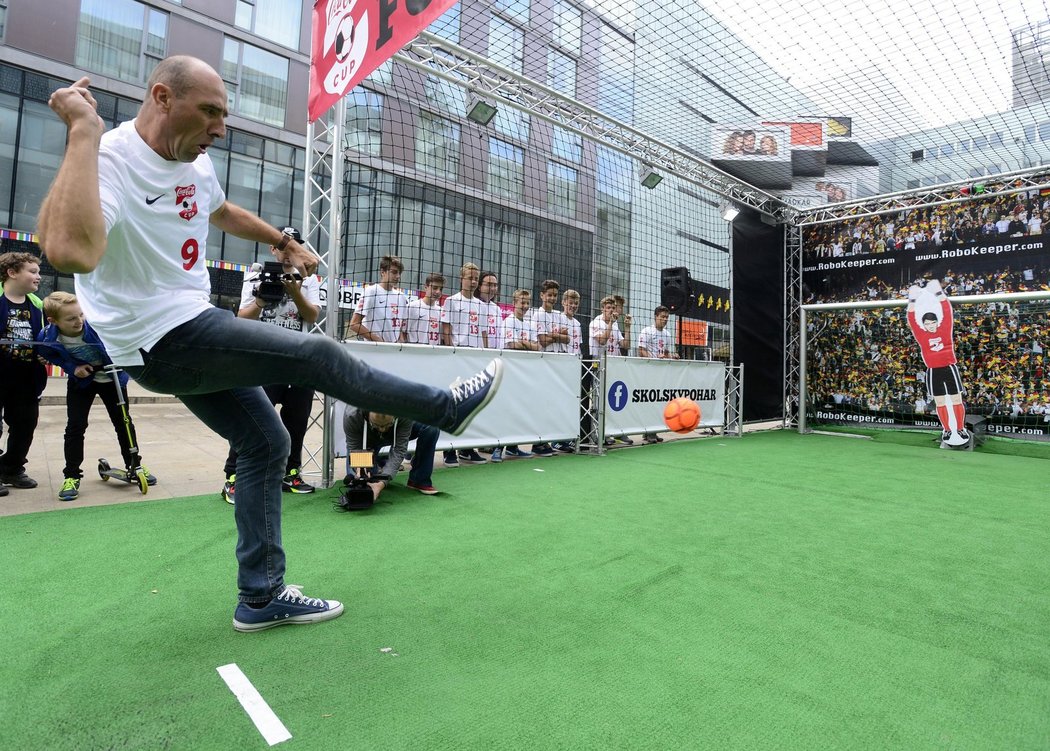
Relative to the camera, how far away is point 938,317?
7406 mm

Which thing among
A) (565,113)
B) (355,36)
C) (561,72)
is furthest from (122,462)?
(561,72)

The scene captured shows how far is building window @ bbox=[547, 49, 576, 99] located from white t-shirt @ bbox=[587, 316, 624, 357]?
8.71 ft

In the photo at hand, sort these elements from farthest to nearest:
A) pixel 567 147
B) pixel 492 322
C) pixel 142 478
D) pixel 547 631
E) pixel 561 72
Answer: pixel 567 147, pixel 561 72, pixel 492 322, pixel 142 478, pixel 547 631

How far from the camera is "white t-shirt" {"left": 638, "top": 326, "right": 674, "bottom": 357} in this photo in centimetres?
755

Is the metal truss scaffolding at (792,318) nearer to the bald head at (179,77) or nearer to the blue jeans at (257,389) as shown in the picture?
the blue jeans at (257,389)

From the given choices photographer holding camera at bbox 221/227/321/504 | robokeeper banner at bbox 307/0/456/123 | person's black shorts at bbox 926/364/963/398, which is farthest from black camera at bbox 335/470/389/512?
person's black shorts at bbox 926/364/963/398

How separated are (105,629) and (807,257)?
10.1 metres

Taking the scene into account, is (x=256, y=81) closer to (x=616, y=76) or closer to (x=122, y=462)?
(x=616, y=76)

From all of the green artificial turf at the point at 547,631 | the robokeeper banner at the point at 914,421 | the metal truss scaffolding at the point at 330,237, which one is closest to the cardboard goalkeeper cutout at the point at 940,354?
the robokeeper banner at the point at 914,421

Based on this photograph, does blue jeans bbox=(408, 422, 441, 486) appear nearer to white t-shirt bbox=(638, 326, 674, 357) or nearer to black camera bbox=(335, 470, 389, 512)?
black camera bbox=(335, 470, 389, 512)

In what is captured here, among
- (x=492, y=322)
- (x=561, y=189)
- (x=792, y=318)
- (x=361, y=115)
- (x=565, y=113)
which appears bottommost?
(x=492, y=322)

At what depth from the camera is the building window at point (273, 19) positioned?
53.3 ft

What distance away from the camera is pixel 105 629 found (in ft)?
5.74

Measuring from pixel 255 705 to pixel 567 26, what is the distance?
6.78 m
